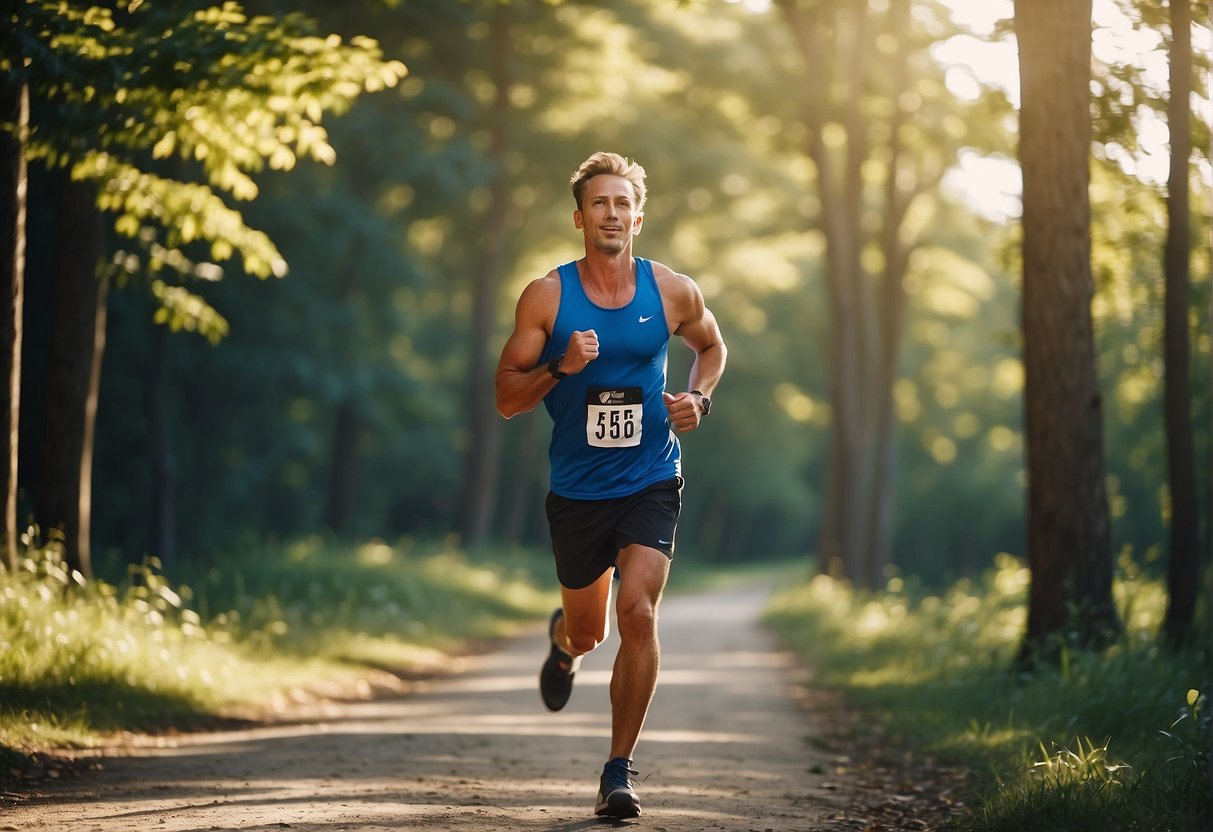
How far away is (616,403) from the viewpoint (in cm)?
610

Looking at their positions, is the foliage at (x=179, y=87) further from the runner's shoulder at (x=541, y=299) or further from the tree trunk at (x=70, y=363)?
the runner's shoulder at (x=541, y=299)

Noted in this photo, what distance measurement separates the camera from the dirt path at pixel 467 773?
5.58 metres

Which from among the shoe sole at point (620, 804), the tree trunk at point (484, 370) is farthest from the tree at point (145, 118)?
the tree trunk at point (484, 370)

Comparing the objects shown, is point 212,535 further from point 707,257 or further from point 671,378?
point 671,378

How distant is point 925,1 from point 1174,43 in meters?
12.7

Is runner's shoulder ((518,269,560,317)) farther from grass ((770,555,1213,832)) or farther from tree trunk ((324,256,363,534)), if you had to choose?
tree trunk ((324,256,363,534))

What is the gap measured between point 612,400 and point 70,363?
666 cm

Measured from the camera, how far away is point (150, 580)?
1029 cm

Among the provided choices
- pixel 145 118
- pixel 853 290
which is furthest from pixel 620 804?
pixel 853 290

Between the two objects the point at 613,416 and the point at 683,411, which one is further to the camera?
the point at 613,416

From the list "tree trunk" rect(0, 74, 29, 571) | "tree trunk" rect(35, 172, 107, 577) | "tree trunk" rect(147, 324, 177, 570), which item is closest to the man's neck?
"tree trunk" rect(0, 74, 29, 571)

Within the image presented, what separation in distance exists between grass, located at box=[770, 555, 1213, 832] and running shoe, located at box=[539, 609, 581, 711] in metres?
2.13

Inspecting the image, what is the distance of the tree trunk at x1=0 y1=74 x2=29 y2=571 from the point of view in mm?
9445

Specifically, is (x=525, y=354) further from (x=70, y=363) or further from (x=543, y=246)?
(x=543, y=246)
